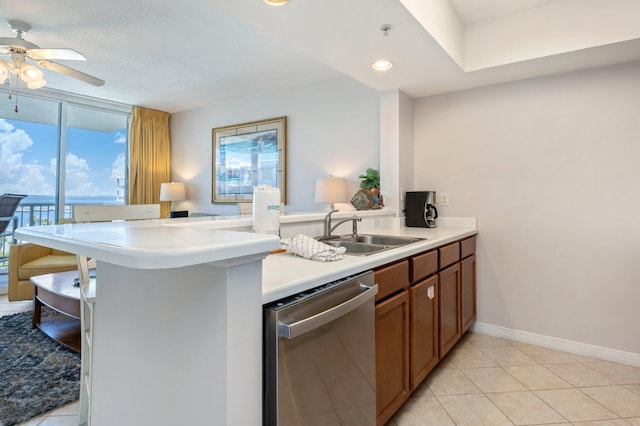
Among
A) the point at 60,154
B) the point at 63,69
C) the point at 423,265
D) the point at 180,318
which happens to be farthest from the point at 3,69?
the point at 423,265

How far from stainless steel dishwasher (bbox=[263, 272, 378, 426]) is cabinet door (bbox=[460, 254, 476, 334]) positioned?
1.41 meters

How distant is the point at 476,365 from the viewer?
2256 mm

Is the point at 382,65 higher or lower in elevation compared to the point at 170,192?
higher

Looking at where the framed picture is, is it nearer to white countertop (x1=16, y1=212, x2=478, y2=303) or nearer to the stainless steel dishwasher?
white countertop (x1=16, y1=212, x2=478, y2=303)

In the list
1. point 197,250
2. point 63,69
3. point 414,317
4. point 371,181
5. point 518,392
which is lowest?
point 518,392

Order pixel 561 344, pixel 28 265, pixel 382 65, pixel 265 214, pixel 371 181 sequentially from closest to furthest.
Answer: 1. pixel 265 214
2. pixel 382 65
3. pixel 561 344
4. pixel 371 181
5. pixel 28 265

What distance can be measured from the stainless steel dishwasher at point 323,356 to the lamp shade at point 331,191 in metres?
1.95

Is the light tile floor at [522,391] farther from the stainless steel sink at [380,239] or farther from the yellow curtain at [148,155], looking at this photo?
the yellow curtain at [148,155]

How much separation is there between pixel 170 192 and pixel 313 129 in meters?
2.26

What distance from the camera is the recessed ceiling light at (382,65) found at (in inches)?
91.4

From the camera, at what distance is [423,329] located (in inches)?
72.9

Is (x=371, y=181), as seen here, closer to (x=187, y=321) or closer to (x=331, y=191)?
(x=331, y=191)

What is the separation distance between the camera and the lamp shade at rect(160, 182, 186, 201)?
15.5 feet

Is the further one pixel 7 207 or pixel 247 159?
pixel 247 159
